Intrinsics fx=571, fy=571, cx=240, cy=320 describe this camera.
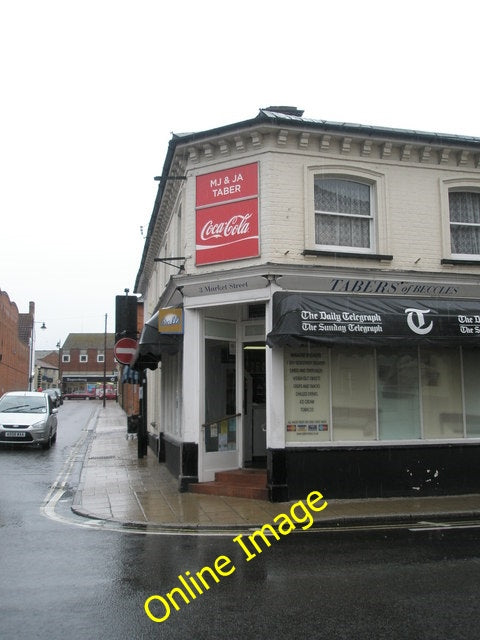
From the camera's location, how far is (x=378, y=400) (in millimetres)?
11094

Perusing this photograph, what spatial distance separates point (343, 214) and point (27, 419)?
12835 millimetres

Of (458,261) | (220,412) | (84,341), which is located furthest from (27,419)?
(84,341)

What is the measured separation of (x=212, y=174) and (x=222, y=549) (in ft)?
23.9

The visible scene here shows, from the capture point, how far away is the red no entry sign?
16.2 meters

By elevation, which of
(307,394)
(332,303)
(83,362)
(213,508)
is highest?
(83,362)

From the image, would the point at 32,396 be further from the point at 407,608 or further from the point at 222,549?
the point at 407,608

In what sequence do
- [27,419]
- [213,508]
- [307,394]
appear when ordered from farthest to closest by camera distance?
[27,419] → [307,394] → [213,508]

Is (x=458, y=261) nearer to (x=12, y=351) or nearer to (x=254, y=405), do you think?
(x=254, y=405)

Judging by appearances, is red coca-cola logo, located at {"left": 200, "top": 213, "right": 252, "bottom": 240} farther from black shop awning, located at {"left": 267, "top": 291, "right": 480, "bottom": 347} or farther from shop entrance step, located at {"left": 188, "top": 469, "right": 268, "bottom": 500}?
shop entrance step, located at {"left": 188, "top": 469, "right": 268, "bottom": 500}

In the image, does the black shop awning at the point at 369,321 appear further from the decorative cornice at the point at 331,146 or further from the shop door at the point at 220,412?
the decorative cornice at the point at 331,146

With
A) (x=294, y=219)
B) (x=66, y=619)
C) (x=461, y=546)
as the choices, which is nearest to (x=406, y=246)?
(x=294, y=219)

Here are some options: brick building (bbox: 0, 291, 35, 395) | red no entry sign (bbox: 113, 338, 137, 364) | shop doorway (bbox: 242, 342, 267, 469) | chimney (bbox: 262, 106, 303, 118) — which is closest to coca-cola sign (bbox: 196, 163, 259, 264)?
shop doorway (bbox: 242, 342, 267, 469)

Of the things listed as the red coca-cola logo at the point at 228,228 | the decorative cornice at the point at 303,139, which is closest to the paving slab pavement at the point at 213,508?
the red coca-cola logo at the point at 228,228

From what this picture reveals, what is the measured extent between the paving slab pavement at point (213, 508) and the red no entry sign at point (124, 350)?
429 centimetres
